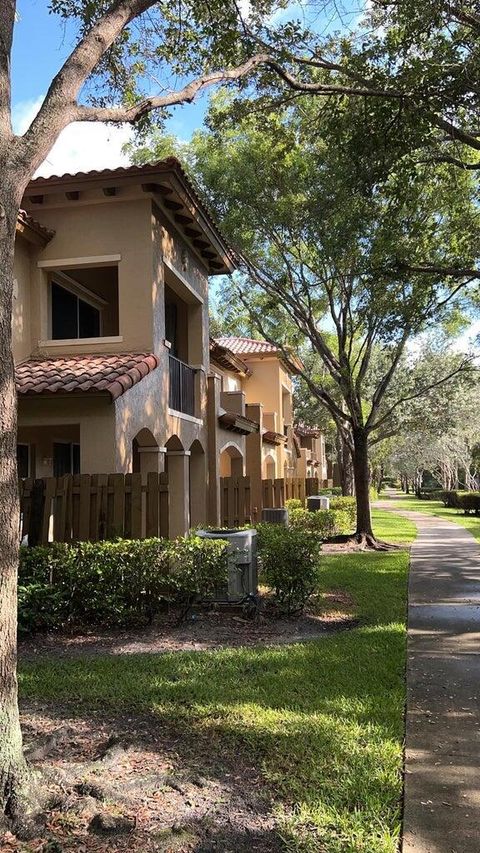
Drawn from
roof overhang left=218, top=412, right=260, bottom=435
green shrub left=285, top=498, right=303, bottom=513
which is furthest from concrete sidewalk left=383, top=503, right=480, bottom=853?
green shrub left=285, top=498, right=303, bottom=513

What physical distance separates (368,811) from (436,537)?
17539mm

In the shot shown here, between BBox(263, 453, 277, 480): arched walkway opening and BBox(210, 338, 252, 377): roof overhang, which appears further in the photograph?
BBox(263, 453, 277, 480): arched walkway opening

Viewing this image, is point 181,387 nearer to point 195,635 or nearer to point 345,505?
point 195,635

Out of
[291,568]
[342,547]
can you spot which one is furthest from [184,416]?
[342,547]

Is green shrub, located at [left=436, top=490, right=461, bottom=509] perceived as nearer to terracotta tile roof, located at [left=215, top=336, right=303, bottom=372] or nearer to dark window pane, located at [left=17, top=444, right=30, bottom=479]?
terracotta tile roof, located at [left=215, top=336, right=303, bottom=372]

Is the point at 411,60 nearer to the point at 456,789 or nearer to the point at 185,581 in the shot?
the point at 185,581

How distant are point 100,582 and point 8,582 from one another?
178 inches

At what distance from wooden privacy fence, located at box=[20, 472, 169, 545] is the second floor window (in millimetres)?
4573

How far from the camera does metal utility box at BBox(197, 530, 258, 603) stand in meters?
8.49

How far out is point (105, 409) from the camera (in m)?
9.40

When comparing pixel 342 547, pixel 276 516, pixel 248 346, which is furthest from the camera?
pixel 248 346

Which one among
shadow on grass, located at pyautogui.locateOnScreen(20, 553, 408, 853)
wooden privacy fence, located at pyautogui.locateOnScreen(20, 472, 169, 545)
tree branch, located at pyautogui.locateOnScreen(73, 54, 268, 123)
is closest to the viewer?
shadow on grass, located at pyautogui.locateOnScreen(20, 553, 408, 853)

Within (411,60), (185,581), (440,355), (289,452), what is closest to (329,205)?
(411,60)

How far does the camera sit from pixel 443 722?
15.8 ft
